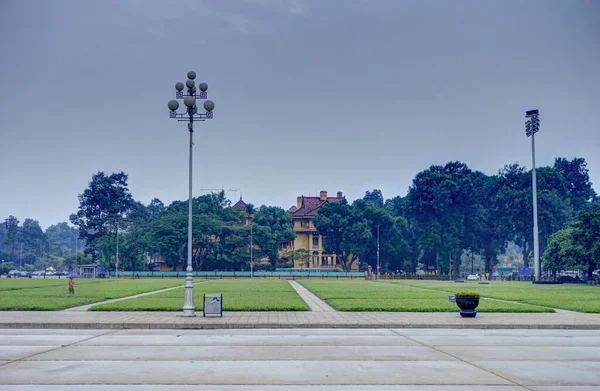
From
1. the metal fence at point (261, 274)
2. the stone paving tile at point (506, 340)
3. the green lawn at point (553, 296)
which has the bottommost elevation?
the metal fence at point (261, 274)

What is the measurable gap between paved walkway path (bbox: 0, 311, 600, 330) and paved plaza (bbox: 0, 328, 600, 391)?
1.17 meters

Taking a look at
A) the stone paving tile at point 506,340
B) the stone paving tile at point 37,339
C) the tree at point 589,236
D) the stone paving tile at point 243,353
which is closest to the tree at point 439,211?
the tree at point 589,236

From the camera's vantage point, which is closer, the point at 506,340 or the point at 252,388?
the point at 252,388

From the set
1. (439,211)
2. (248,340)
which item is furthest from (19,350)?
(439,211)

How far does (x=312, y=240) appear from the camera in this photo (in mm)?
126812

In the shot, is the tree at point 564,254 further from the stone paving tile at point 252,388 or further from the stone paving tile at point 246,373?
the stone paving tile at point 252,388

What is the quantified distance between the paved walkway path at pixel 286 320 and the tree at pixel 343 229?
81.9 meters

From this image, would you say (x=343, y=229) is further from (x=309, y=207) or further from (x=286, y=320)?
(x=286, y=320)

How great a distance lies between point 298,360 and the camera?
15047mm

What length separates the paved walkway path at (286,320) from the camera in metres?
22.7

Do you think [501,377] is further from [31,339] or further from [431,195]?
[431,195]

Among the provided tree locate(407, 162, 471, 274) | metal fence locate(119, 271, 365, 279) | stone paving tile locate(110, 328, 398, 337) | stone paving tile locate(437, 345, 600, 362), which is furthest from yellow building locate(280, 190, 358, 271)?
stone paving tile locate(437, 345, 600, 362)

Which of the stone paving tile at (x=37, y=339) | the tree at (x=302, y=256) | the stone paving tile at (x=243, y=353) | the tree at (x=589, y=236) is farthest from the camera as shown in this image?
the tree at (x=302, y=256)

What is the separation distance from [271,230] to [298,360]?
99.9 metres
